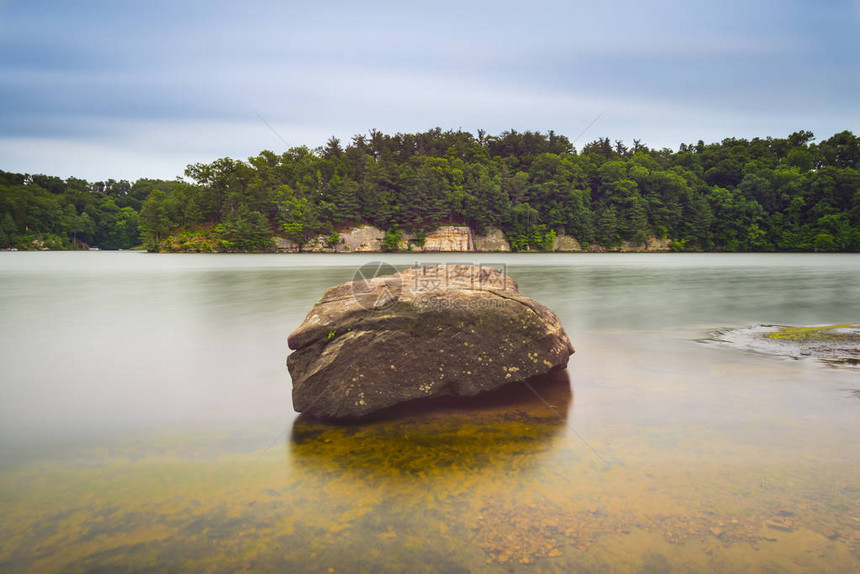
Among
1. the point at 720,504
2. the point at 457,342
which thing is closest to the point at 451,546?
the point at 720,504

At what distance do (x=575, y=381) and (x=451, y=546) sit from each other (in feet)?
12.6

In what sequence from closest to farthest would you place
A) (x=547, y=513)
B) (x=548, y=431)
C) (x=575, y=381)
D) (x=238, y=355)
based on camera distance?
(x=547, y=513) < (x=548, y=431) < (x=575, y=381) < (x=238, y=355)

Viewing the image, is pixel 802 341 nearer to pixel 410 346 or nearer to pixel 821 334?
pixel 821 334

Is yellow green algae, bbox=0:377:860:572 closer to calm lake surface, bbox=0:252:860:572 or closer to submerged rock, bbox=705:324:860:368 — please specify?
calm lake surface, bbox=0:252:860:572

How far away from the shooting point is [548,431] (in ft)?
14.3

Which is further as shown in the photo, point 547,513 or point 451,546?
point 547,513

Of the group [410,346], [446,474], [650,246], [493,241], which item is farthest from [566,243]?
[446,474]

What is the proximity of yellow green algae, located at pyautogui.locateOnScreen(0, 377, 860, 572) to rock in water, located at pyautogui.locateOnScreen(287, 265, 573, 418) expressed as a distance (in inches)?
26.2

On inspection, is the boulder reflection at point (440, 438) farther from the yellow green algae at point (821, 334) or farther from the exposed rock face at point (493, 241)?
the exposed rock face at point (493, 241)

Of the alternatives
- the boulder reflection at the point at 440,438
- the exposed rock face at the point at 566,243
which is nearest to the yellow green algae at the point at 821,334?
the boulder reflection at the point at 440,438

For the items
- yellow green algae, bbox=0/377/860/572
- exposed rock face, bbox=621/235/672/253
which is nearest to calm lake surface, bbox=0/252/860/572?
yellow green algae, bbox=0/377/860/572

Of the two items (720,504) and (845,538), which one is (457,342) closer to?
(720,504)

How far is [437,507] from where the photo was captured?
308cm

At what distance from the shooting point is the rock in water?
4789mm
